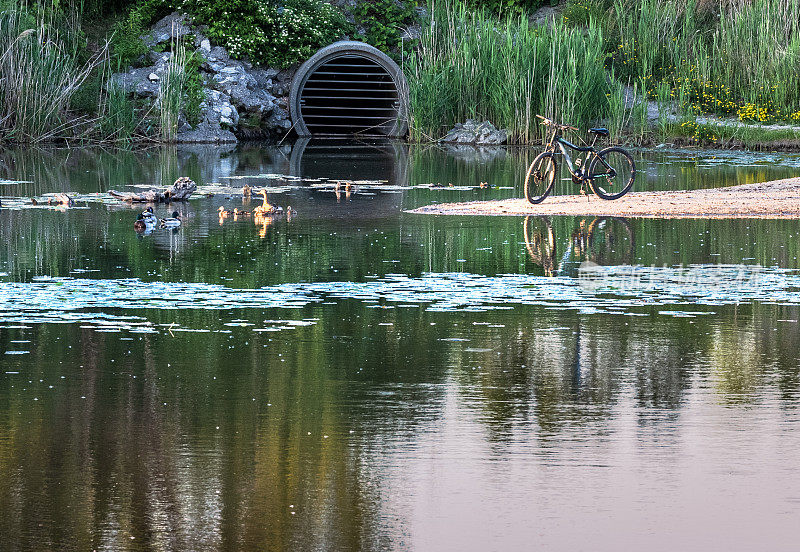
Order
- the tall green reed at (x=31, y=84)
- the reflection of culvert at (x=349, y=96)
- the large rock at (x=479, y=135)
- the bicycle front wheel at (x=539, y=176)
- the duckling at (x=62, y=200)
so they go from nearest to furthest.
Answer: the bicycle front wheel at (x=539, y=176) < the duckling at (x=62, y=200) < the tall green reed at (x=31, y=84) < the large rock at (x=479, y=135) < the reflection of culvert at (x=349, y=96)

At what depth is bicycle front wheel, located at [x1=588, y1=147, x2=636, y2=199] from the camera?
1660 cm

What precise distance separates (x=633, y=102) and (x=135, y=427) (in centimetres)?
2659

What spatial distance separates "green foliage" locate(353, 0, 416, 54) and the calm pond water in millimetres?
21842

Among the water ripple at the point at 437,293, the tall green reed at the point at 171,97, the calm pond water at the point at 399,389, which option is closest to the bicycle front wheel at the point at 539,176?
the calm pond water at the point at 399,389

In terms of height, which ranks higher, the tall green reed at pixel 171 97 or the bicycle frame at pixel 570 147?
the tall green reed at pixel 171 97

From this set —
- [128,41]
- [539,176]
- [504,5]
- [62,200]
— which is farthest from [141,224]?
[504,5]

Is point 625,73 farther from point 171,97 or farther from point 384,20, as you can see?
point 171,97

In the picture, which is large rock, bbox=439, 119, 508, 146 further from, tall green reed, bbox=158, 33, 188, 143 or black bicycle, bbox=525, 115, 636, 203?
black bicycle, bbox=525, 115, 636, 203

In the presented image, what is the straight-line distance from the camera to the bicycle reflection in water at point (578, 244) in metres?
11.7

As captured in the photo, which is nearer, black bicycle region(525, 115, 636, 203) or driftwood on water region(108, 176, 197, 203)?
black bicycle region(525, 115, 636, 203)

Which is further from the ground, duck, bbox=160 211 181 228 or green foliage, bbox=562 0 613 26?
green foliage, bbox=562 0 613 26

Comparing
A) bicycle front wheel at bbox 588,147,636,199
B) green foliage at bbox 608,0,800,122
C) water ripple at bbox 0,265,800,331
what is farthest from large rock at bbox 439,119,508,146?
water ripple at bbox 0,265,800,331

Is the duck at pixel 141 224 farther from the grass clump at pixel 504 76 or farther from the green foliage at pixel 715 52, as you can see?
the green foliage at pixel 715 52

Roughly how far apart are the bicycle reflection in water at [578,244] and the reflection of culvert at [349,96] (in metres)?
17.4
